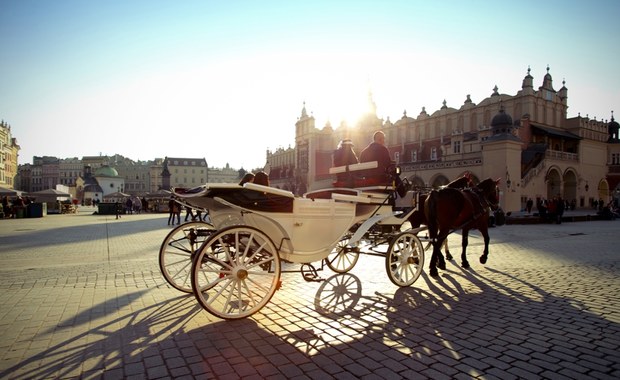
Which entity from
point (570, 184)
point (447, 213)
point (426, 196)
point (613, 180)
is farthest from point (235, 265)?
point (613, 180)

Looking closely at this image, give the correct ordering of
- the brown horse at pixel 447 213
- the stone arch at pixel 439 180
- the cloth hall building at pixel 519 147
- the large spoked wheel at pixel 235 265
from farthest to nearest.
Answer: the stone arch at pixel 439 180, the cloth hall building at pixel 519 147, the brown horse at pixel 447 213, the large spoked wheel at pixel 235 265

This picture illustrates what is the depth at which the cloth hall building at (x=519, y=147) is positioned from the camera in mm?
31531

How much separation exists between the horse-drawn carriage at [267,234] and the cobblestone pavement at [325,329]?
1.38 ft

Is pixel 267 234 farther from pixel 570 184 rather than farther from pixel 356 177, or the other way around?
pixel 570 184

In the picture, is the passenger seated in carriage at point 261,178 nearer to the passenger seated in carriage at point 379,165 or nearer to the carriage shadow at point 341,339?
the passenger seated in carriage at point 379,165

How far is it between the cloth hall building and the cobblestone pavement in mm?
25106

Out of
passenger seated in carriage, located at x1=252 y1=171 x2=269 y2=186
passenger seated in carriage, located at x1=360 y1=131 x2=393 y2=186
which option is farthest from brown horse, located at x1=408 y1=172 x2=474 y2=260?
passenger seated in carriage, located at x1=252 y1=171 x2=269 y2=186

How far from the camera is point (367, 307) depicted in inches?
199

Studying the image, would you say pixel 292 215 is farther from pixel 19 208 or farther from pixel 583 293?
pixel 19 208

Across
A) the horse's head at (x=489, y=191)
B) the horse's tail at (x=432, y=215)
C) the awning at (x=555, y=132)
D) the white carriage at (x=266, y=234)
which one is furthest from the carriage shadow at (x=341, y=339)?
the awning at (x=555, y=132)

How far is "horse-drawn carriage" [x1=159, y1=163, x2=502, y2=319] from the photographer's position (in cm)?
435

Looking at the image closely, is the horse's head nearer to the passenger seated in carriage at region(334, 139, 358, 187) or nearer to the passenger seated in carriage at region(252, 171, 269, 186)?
the passenger seated in carriage at region(334, 139, 358, 187)

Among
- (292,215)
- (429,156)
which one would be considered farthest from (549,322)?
(429,156)

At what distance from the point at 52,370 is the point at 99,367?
1.25 ft
